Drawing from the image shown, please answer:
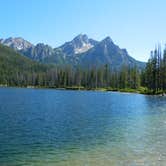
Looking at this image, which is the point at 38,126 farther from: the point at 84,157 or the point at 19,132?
the point at 84,157

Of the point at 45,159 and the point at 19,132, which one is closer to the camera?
the point at 45,159

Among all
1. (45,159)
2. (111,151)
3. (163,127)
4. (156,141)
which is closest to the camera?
(45,159)

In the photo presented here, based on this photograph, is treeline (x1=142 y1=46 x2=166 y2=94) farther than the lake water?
Yes

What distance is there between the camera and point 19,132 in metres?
41.2

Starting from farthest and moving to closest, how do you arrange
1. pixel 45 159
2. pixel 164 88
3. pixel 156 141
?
pixel 164 88 < pixel 156 141 < pixel 45 159

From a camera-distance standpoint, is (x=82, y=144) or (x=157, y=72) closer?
(x=82, y=144)

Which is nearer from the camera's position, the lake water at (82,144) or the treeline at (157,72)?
the lake water at (82,144)

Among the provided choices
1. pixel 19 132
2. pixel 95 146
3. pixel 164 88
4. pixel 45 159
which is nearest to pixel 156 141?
pixel 95 146

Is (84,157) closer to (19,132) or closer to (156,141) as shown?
(156,141)

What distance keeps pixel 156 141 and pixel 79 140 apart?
846 centimetres

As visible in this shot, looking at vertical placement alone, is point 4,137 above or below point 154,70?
below

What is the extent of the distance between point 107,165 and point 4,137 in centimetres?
1572

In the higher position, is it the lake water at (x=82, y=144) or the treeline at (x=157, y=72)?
the treeline at (x=157, y=72)

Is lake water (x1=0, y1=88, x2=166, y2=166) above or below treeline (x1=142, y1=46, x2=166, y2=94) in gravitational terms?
below
